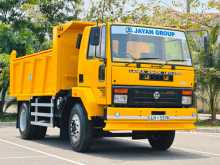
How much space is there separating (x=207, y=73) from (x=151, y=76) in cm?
1145

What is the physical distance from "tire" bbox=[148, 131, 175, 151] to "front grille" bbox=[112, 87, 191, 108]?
1.23 metres

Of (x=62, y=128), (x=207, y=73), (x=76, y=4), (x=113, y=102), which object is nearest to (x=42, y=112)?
(x=62, y=128)

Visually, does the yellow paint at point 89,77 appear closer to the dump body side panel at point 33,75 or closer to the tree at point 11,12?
the dump body side panel at point 33,75

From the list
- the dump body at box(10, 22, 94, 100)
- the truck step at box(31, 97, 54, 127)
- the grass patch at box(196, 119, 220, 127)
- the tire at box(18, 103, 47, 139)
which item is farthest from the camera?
the grass patch at box(196, 119, 220, 127)

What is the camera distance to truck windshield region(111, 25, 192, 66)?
12188mm

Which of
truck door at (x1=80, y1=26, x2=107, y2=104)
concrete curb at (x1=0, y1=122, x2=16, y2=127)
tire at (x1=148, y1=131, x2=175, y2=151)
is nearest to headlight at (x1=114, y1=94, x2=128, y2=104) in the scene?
truck door at (x1=80, y1=26, x2=107, y2=104)

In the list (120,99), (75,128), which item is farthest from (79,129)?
(120,99)

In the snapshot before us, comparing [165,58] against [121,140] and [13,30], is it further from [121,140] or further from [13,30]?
[13,30]

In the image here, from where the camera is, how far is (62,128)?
13805 millimetres

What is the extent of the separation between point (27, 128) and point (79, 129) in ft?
12.9

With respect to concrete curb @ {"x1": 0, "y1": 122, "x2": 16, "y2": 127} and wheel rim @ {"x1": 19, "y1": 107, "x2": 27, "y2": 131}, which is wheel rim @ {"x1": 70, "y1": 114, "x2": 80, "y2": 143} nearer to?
wheel rim @ {"x1": 19, "y1": 107, "x2": 27, "y2": 131}

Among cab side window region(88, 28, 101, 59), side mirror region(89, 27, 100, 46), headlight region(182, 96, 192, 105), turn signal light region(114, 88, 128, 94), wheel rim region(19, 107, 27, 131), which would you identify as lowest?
wheel rim region(19, 107, 27, 131)

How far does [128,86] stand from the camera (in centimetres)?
1196

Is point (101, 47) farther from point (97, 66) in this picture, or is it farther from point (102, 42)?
point (97, 66)
